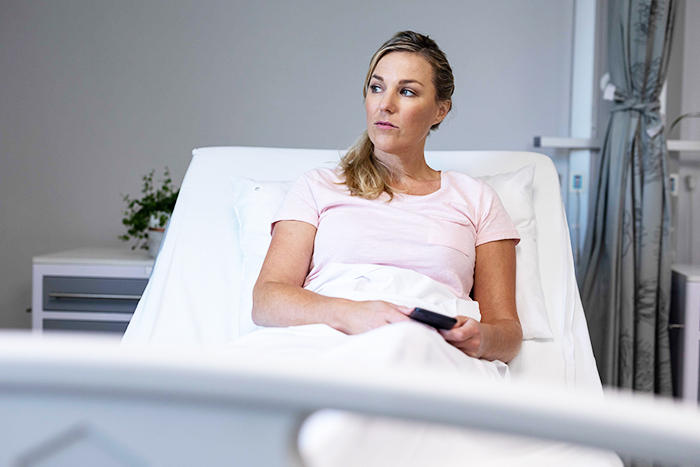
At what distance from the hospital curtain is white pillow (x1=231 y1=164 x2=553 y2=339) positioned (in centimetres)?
68

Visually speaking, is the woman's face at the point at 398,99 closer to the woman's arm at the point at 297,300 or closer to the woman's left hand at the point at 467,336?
the woman's arm at the point at 297,300

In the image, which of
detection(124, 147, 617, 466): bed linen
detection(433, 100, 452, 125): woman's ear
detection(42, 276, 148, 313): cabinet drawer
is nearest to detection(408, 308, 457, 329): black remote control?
detection(124, 147, 617, 466): bed linen

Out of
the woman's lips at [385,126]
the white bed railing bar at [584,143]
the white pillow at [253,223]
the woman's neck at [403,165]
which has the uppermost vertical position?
the white bed railing bar at [584,143]

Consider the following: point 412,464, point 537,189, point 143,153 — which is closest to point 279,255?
point 412,464

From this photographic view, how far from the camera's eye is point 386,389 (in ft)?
0.92

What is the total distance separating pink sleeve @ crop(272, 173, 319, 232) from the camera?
4.24ft

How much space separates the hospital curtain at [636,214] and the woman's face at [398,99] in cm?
106

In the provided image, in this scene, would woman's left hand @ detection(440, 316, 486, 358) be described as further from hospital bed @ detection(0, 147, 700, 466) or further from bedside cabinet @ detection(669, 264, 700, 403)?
bedside cabinet @ detection(669, 264, 700, 403)

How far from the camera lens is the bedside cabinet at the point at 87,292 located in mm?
2064

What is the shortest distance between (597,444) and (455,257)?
1.00 metres

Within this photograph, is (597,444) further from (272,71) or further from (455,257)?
(272,71)

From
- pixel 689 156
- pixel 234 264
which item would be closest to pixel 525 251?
pixel 234 264

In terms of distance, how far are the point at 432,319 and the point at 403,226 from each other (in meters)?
A: 0.32

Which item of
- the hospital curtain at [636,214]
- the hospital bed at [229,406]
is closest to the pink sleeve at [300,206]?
the hospital bed at [229,406]
